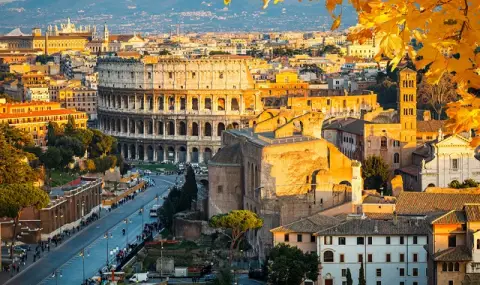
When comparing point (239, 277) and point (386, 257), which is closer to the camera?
point (386, 257)

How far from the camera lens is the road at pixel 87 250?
41062mm

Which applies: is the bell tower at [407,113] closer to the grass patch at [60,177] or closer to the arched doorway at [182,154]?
the grass patch at [60,177]

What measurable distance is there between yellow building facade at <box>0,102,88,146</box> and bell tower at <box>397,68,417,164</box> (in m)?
35.0

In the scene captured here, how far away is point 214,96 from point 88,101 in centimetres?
3023

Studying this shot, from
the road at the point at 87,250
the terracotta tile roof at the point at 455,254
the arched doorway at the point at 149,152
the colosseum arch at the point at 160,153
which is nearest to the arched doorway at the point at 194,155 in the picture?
the colosseum arch at the point at 160,153

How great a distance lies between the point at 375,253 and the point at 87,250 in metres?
15.7

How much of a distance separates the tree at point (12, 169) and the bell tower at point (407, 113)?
1556 cm

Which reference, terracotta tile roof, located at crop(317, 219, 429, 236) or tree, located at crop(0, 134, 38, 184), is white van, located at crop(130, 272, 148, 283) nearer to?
terracotta tile roof, located at crop(317, 219, 429, 236)

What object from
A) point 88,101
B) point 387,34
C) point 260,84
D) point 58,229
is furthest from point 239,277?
point 88,101

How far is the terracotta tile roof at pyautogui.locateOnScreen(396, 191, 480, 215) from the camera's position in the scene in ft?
118

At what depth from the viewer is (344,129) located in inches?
2293

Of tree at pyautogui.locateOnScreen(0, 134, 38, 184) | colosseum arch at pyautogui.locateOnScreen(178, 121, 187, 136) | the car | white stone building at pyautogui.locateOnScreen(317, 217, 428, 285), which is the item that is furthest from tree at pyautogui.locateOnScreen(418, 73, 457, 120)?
white stone building at pyautogui.locateOnScreen(317, 217, 428, 285)

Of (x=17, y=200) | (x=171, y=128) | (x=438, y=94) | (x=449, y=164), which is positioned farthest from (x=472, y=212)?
(x=171, y=128)

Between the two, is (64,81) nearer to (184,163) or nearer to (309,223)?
Result: (184,163)
